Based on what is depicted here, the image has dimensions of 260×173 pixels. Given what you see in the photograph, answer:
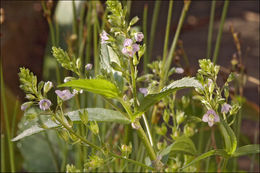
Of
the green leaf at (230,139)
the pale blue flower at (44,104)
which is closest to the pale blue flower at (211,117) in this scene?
the green leaf at (230,139)

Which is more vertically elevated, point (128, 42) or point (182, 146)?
point (128, 42)

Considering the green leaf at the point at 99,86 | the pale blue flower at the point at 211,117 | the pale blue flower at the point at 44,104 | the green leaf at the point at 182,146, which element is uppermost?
the green leaf at the point at 99,86

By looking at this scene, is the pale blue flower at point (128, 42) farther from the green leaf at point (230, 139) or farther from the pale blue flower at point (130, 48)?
the green leaf at point (230, 139)

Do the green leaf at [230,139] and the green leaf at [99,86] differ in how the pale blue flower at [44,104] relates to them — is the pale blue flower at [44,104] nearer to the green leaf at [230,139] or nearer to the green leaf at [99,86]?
the green leaf at [99,86]

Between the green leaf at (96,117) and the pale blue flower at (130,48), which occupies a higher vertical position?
the pale blue flower at (130,48)

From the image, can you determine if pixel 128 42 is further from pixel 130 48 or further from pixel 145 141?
pixel 145 141

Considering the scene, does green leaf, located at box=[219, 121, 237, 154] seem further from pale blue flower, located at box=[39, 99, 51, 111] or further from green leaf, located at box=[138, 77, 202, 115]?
pale blue flower, located at box=[39, 99, 51, 111]

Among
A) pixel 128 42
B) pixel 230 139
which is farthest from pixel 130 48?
pixel 230 139

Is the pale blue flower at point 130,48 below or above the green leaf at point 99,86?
above

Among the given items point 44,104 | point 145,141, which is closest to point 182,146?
point 145,141
